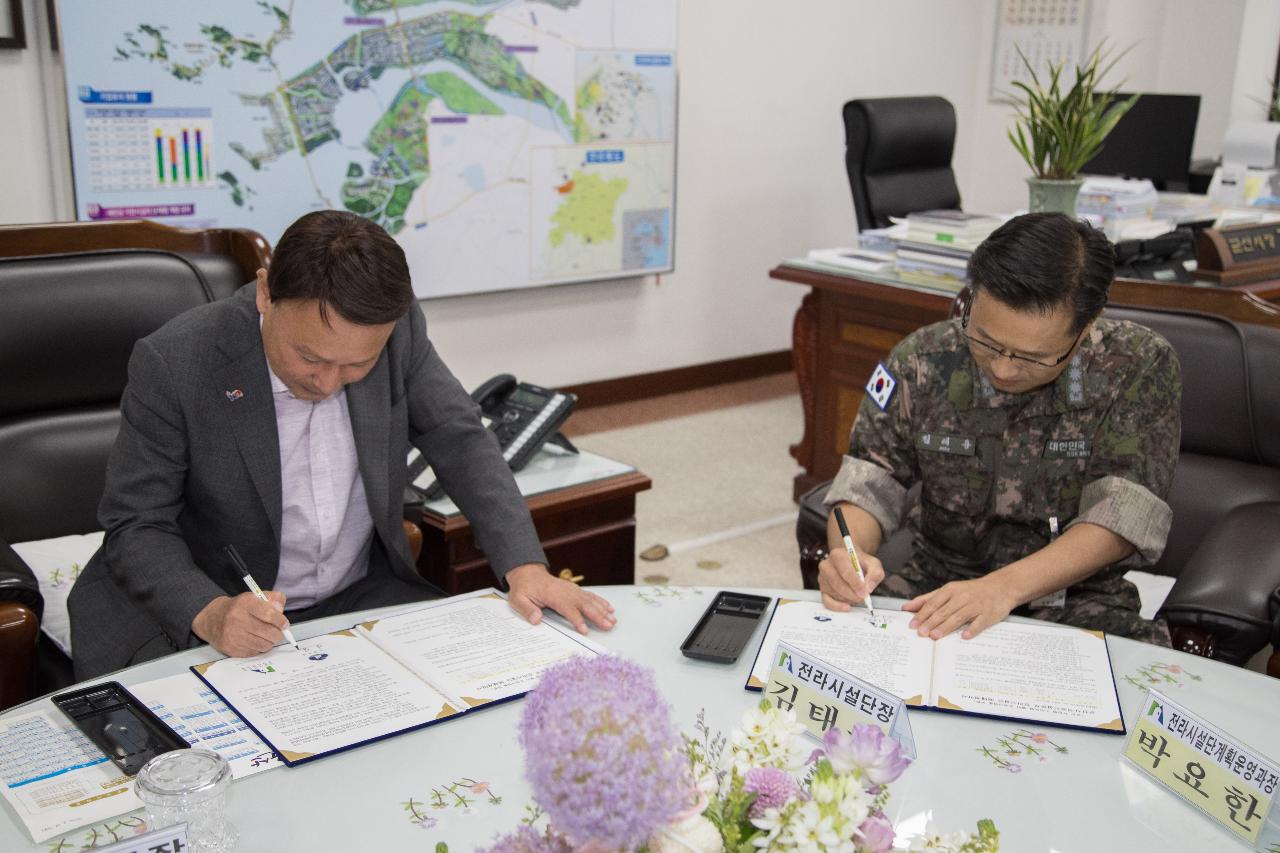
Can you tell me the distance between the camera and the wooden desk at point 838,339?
3.53 metres

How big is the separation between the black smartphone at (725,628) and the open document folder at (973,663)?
0.03 metres

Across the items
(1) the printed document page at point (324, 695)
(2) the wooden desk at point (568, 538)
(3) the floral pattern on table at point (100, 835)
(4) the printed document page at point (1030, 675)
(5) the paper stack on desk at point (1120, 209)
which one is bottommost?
(2) the wooden desk at point (568, 538)

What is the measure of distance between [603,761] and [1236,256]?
295 centimetres

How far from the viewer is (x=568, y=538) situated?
2.38m

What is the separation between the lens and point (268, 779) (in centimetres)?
116

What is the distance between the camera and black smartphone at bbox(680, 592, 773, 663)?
1.41 metres

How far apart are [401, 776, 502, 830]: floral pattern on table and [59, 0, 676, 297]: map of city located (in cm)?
282

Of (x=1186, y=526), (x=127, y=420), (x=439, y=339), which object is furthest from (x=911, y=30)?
(x=127, y=420)

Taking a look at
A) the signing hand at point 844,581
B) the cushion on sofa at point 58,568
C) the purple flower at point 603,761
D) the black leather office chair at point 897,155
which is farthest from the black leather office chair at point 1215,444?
the black leather office chair at point 897,155

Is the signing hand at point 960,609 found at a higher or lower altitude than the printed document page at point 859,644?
higher

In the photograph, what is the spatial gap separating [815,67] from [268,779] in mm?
4649

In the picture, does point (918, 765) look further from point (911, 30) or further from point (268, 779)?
point (911, 30)

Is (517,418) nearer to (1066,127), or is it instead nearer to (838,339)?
(838,339)

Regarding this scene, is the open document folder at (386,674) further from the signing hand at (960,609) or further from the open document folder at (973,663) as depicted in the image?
the signing hand at (960,609)
